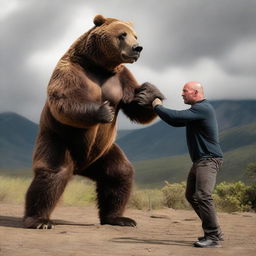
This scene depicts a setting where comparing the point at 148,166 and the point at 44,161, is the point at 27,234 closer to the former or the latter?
the point at 44,161

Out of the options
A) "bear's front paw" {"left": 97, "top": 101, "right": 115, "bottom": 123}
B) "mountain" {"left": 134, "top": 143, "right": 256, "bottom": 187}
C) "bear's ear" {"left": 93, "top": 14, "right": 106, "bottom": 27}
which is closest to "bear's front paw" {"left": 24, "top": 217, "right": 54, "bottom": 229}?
"bear's front paw" {"left": 97, "top": 101, "right": 115, "bottom": 123}

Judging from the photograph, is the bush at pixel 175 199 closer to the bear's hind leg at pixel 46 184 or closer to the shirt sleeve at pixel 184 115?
Result: the bear's hind leg at pixel 46 184

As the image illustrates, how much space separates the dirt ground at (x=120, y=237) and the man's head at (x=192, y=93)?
1548 millimetres

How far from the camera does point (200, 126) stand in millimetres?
6363

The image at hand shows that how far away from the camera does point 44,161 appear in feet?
25.1

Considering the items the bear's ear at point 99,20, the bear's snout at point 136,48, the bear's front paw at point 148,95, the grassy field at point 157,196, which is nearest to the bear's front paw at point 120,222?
the bear's front paw at point 148,95

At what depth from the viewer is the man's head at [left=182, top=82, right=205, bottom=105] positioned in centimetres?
644

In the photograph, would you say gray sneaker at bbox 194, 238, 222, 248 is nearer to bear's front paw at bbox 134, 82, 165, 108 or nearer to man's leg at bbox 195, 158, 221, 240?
man's leg at bbox 195, 158, 221, 240

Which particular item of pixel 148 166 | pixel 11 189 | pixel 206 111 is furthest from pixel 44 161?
pixel 148 166

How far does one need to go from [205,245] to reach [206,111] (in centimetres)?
139

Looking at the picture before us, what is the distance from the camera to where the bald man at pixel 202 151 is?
20.5 feet

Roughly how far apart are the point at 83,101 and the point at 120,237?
1655 millimetres

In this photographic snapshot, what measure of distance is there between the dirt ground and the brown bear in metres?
0.49

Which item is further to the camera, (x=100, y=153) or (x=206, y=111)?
(x=100, y=153)
